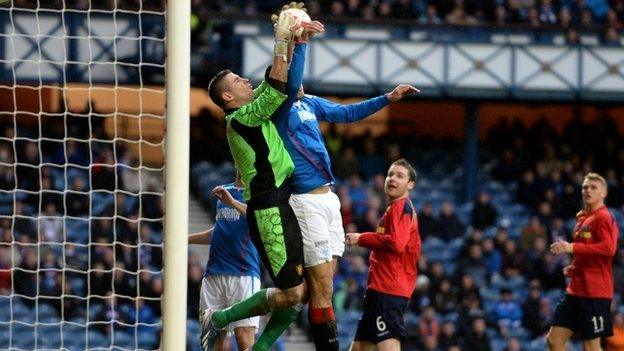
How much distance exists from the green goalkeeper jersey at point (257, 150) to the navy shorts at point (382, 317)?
226 centimetres

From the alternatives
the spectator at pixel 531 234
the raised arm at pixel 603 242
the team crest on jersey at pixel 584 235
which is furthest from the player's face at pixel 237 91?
the spectator at pixel 531 234

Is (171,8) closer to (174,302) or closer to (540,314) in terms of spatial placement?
(174,302)

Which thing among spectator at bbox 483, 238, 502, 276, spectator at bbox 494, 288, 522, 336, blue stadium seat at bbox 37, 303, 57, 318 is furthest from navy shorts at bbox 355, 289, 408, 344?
spectator at bbox 483, 238, 502, 276

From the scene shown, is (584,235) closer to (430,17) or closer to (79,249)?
(79,249)

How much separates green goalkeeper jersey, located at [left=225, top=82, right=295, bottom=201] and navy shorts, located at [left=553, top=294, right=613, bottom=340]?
13.3 feet

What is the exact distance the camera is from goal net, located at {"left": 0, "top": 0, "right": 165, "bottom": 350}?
55.8 feet

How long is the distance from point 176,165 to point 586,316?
17.7ft

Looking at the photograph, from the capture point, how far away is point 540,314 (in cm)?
2012

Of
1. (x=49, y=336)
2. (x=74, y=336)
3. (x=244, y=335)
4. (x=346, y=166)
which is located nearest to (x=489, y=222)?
(x=346, y=166)

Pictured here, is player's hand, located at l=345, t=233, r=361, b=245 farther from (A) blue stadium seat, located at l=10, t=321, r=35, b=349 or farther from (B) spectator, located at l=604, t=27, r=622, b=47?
(B) spectator, located at l=604, t=27, r=622, b=47

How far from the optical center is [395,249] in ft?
35.8

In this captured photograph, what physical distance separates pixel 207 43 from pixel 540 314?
23.2ft

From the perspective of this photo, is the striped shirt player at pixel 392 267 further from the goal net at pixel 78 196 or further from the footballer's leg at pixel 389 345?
the goal net at pixel 78 196

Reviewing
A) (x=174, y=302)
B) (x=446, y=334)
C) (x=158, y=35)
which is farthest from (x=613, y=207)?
(x=174, y=302)
